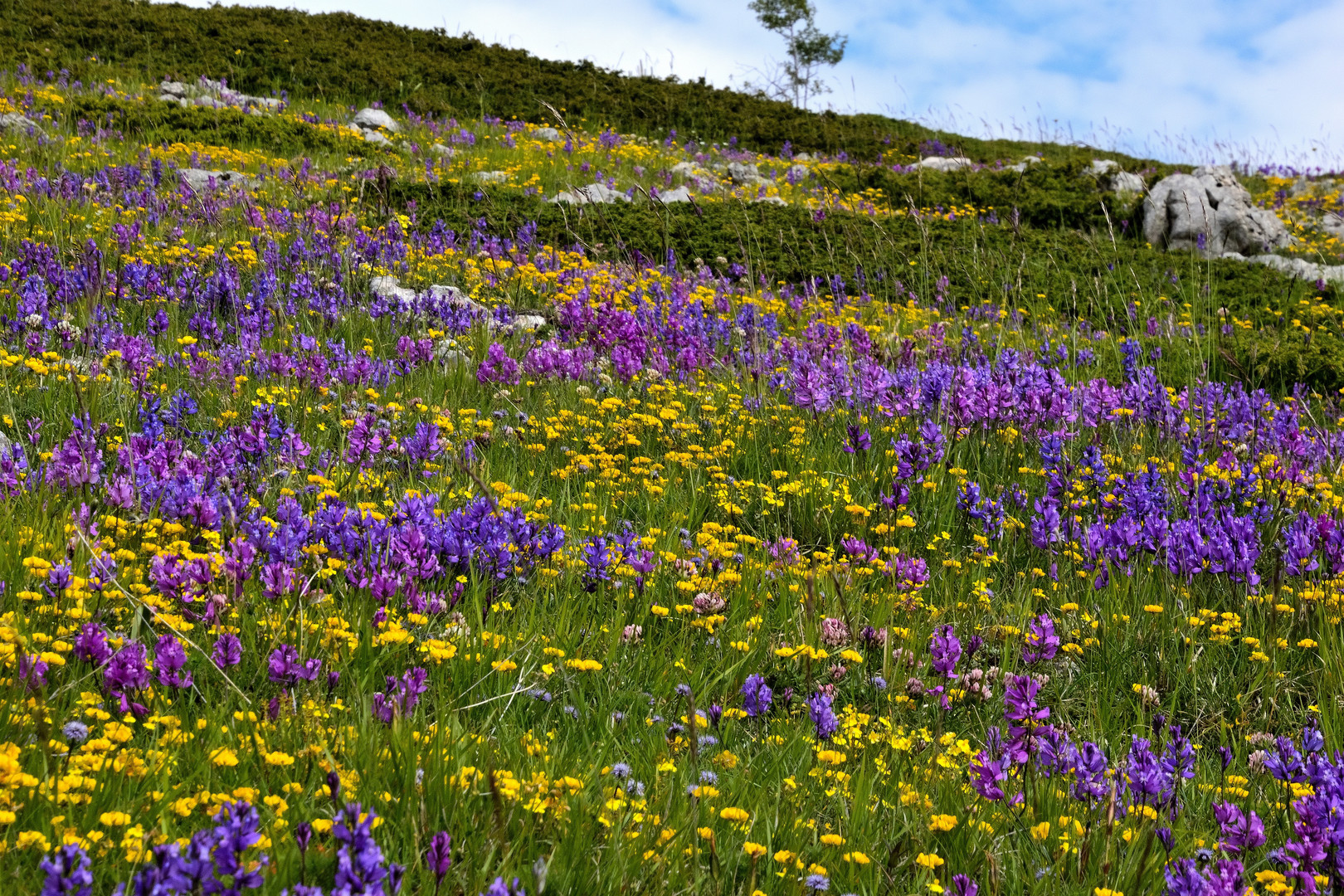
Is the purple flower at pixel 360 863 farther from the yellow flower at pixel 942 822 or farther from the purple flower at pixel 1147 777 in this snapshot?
the purple flower at pixel 1147 777

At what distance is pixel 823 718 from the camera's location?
104 inches

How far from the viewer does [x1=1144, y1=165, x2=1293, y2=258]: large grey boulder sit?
12.7m

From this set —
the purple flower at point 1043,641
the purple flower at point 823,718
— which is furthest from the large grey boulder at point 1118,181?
the purple flower at point 823,718

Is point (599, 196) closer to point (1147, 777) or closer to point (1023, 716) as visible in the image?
point (1023, 716)

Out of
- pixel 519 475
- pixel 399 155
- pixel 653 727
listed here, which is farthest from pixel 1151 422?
pixel 399 155

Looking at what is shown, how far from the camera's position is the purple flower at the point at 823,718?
2633 mm

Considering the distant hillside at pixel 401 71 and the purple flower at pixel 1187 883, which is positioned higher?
the distant hillside at pixel 401 71

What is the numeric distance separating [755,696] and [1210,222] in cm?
1257

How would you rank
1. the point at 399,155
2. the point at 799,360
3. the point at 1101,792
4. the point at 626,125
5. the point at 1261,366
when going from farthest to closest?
1. the point at 626,125
2. the point at 399,155
3. the point at 1261,366
4. the point at 799,360
5. the point at 1101,792

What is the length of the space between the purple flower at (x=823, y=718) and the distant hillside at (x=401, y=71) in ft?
48.8

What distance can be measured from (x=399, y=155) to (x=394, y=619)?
40.2 ft

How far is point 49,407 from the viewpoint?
4266mm

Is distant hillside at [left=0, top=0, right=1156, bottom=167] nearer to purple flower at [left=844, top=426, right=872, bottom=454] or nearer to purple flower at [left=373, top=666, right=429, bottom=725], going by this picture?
purple flower at [left=844, top=426, right=872, bottom=454]

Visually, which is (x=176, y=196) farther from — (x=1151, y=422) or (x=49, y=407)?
(x=1151, y=422)
